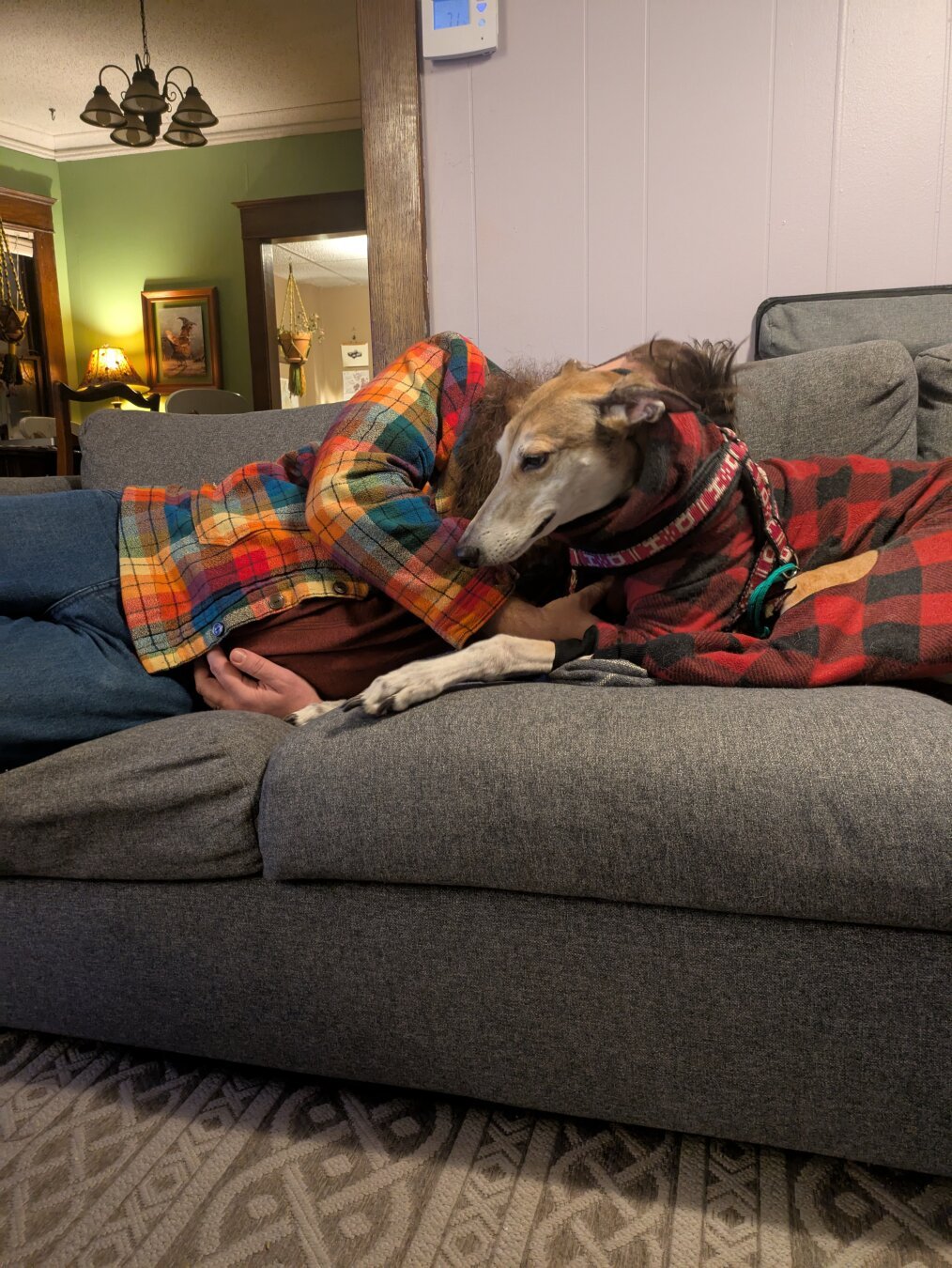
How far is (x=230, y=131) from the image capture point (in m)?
6.41

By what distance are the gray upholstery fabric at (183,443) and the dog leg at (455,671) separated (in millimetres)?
833

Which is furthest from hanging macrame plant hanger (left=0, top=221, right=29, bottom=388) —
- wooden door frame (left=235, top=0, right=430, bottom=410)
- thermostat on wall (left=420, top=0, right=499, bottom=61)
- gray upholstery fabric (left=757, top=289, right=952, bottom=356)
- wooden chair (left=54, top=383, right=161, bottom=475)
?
gray upholstery fabric (left=757, top=289, right=952, bottom=356)

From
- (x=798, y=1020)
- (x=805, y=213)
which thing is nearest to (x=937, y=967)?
(x=798, y=1020)

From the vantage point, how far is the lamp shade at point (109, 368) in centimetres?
689

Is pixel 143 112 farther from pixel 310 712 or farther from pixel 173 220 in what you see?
pixel 310 712

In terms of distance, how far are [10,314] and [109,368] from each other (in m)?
0.98

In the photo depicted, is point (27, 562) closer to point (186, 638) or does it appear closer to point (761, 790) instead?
point (186, 638)

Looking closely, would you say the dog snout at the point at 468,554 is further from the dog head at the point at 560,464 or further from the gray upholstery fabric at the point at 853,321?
the gray upholstery fabric at the point at 853,321

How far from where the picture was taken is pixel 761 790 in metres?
0.87

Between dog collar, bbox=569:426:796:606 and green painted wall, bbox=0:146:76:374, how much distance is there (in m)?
7.21

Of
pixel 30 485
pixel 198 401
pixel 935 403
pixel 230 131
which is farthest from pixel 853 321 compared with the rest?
pixel 230 131

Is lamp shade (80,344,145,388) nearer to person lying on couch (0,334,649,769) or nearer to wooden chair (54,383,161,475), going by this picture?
wooden chair (54,383,161,475)

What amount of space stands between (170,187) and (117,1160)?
23.6ft

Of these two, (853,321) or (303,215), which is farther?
(303,215)
